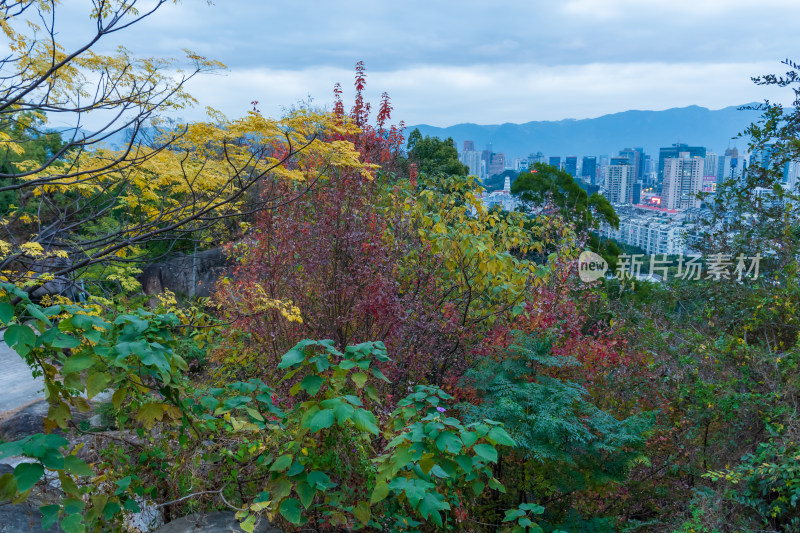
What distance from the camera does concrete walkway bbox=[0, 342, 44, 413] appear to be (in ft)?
32.4

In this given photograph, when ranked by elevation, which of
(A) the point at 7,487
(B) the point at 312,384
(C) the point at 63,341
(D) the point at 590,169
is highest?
(D) the point at 590,169

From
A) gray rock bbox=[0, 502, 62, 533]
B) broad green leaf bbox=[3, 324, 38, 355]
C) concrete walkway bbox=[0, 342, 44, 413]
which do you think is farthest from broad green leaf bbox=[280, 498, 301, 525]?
concrete walkway bbox=[0, 342, 44, 413]

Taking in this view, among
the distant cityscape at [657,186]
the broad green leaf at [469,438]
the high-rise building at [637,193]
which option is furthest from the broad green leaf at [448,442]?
the high-rise building at [637,193]

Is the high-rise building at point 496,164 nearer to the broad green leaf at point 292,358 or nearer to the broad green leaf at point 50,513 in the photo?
the broad green leaf at point 292,358

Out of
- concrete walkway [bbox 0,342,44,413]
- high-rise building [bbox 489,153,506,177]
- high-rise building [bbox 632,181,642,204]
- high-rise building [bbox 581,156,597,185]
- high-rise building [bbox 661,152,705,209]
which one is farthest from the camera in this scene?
high-rise building [bbox 489,153,506,177]

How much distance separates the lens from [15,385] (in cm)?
1065

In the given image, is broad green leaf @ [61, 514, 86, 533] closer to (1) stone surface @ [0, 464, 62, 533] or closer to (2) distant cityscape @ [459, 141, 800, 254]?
(1) stone surface @ [0, 464, 62, 533]

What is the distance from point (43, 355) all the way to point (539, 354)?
3270mm

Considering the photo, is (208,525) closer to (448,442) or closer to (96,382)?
(96,382)

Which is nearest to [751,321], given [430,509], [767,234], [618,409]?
[618,409]

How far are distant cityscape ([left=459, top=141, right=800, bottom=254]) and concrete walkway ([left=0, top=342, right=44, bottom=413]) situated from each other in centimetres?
959

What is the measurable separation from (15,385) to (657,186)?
75007mm

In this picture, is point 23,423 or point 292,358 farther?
point 23,423

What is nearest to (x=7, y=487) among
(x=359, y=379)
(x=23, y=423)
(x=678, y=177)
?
(x=359, y=379)
